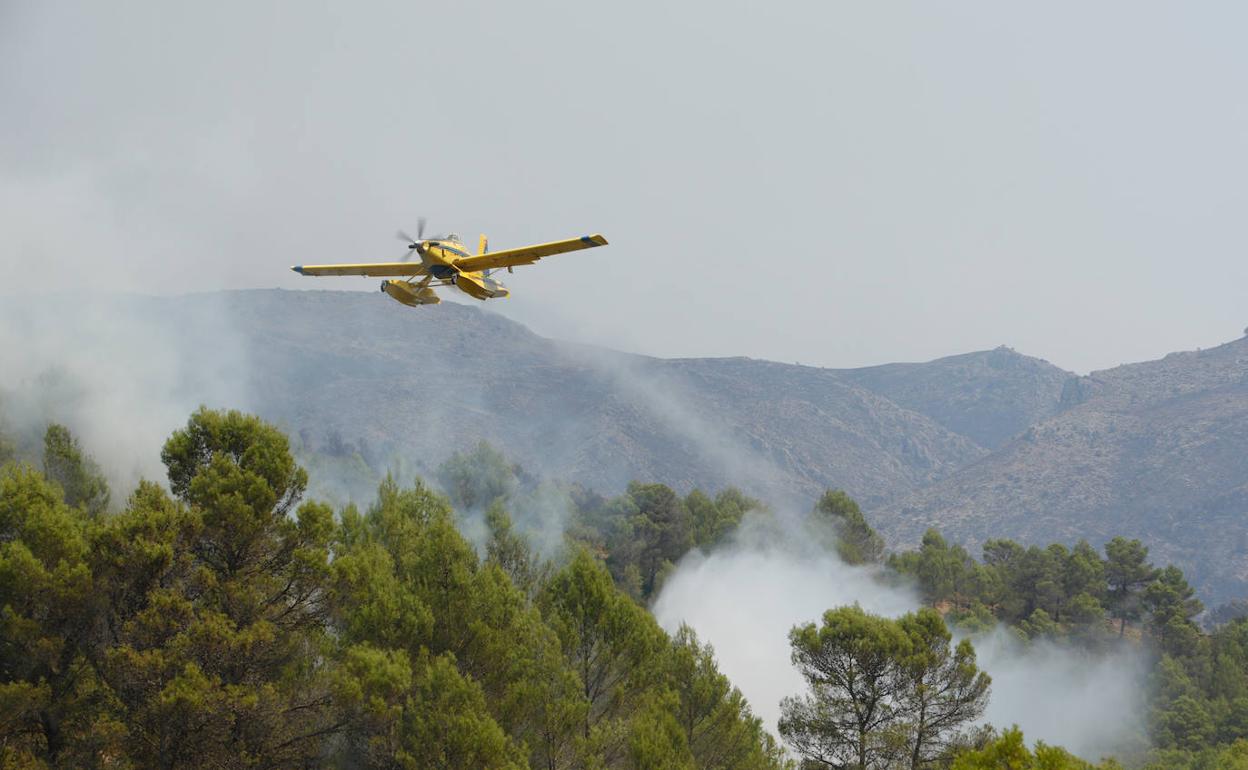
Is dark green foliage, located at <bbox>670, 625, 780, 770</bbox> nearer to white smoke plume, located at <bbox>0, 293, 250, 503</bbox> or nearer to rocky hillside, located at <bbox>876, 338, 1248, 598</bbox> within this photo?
white smoke plume, located at <bbox>0, 293, 250, 503</bbox>

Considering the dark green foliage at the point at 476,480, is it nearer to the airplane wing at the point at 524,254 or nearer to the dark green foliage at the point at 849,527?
the dark green foliage at the point at 849,527

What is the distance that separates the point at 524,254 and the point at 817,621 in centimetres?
4488

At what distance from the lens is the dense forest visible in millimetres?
18234

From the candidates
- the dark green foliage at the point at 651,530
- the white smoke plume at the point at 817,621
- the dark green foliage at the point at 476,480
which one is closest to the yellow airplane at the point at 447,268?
the white smoke plume at the point at 817,621

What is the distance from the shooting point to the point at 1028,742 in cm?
5791

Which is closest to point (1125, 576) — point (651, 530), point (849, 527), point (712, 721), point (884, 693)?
point (849, 527)

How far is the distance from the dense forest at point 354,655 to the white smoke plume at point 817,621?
22.8 metres

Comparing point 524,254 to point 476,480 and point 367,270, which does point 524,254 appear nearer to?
point 367,270

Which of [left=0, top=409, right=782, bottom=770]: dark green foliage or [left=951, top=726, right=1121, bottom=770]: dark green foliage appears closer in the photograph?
[left=951, top=726, right=1121, bottom=770]: dark green foliage

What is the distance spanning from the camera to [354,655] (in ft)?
66.2

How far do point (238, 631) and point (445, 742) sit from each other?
16.4ft

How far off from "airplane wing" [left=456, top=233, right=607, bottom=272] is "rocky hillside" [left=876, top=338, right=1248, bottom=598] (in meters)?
146

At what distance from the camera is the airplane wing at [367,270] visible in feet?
107

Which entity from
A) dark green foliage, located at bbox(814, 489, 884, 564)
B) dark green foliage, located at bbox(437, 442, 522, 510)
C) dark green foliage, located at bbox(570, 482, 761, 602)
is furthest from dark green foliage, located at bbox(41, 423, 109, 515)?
dark green foliage, located at bbox(814, 489, 884, 564)
